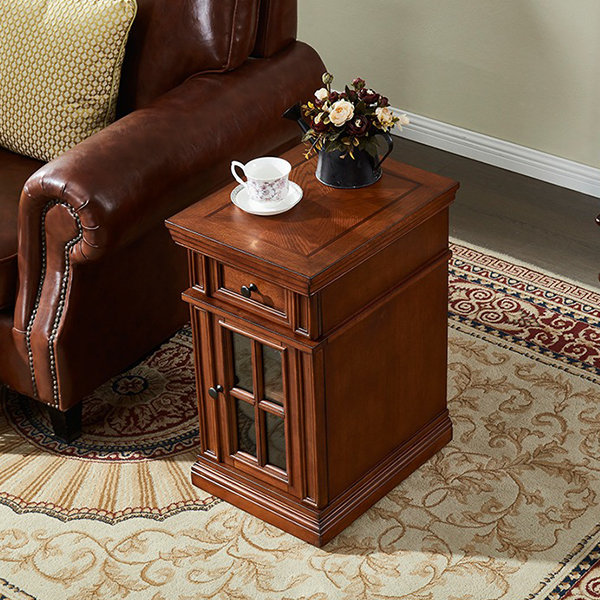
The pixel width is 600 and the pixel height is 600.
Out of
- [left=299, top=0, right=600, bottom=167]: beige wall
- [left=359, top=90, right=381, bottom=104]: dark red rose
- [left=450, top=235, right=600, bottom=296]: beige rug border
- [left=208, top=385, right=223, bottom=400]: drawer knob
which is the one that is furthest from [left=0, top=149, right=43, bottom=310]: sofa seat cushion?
[left=299, top=0, right=600, bottom=167]: beige wall

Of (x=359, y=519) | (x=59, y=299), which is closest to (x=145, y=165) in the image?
(x=59, y=299)

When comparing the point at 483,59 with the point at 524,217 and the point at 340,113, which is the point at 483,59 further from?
the point at 340,113

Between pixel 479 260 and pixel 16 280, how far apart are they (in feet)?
4.54

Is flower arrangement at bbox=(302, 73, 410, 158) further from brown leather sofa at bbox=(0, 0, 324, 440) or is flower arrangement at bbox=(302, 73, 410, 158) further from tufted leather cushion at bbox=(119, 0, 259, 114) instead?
tufted leather cushion at bbox=(119, 0, 259, 114)

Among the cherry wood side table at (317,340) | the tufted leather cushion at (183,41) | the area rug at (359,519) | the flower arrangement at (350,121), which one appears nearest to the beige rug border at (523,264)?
the area rug at (359,519)

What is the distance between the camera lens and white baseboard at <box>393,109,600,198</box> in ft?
11.2

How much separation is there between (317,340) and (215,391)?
1.09ft

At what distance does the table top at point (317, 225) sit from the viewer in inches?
74.8

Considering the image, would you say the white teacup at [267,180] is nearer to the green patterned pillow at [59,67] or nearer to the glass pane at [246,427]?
the glass pane at [246,427]

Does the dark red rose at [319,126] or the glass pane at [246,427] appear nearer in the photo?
the dark red rose at [319,126]

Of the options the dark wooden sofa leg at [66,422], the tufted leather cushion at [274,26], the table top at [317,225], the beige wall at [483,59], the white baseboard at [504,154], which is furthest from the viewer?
the white baseboard at [504,154]

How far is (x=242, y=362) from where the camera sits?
→ 83.3 inches

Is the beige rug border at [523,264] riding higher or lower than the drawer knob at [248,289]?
lower

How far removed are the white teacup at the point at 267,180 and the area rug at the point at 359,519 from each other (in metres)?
0.70
